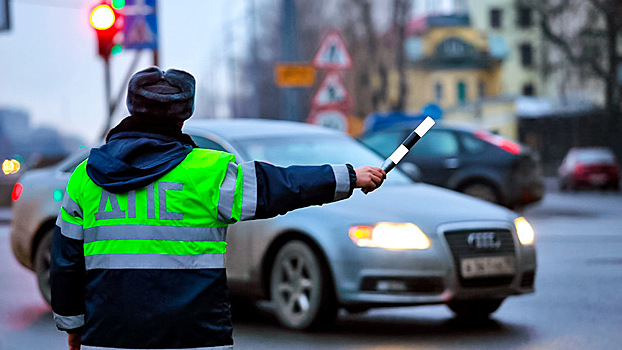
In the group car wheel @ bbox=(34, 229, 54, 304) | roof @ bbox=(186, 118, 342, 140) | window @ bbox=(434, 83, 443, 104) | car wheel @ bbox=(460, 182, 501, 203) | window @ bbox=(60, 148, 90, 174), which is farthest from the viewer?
window @ bbox=(434, 83, 443, 104)

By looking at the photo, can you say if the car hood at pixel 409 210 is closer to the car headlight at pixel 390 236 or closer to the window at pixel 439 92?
the car headlight at pixel 390 236

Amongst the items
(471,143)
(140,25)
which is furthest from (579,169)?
(140,25)

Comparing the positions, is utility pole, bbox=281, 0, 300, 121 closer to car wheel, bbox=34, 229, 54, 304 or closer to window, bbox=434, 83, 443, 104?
car wheel, bbox=34, 229, 54, 304

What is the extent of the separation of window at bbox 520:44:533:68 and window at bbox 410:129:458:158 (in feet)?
242

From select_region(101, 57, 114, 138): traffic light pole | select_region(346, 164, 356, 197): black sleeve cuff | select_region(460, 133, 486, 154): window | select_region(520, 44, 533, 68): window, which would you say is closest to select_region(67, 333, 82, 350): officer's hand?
select_region(346, 164, 356, 197): black sleeve cuff

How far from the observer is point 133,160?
11.3ft

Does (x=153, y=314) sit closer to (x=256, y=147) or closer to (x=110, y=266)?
(x=110, y=266)

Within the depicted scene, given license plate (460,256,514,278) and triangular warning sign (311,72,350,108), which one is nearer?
license plate (460,256,514,278)

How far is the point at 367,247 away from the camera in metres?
7.87

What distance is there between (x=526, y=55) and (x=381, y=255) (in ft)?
280

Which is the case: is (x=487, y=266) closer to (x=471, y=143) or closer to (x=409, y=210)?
(x=409, y=210)

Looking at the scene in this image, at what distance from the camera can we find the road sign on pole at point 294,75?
60.1 feet

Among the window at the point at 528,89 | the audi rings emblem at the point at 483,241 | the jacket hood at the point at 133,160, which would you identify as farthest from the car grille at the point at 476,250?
the window at the point at 528,89

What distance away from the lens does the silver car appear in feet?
25.7
